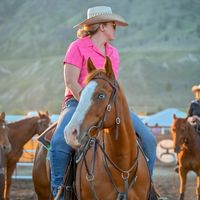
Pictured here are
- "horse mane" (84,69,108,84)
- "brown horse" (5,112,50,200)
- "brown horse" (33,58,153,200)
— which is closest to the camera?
"brown horse" (33,58,153,200)

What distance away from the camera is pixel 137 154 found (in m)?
5.64

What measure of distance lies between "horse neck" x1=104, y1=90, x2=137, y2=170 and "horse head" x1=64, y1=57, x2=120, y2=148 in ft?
0.46

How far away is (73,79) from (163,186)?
944 cm

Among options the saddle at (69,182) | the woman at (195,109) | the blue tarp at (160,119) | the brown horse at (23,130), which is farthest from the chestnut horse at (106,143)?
the blue tarp at (160,119)

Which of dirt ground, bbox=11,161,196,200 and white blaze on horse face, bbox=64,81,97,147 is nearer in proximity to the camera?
white blaze on horse face, bbox=64,81,97,147

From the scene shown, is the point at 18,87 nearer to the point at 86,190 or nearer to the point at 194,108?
the point at 194,108

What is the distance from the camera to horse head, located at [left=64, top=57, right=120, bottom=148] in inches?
193

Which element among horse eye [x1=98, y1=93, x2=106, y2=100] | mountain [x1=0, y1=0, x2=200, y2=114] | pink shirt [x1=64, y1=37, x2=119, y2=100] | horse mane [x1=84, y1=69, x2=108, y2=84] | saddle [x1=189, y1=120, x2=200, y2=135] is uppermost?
mountain [x1=0, y1=0, x2=200, y2=114]

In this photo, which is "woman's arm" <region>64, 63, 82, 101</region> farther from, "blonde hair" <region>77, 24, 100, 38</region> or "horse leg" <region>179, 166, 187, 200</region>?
"horse leg" <region>179, 166, 187, 200</region>


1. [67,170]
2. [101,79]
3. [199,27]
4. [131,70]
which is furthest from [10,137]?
[199,27]

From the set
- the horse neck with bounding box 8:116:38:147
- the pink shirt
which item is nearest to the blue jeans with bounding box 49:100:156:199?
the pink shirt

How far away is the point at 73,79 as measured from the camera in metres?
5.96

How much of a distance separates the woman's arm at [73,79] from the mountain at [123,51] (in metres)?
53.7

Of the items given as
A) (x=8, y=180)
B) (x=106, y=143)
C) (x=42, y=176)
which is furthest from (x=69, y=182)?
(x=8, y=180)
